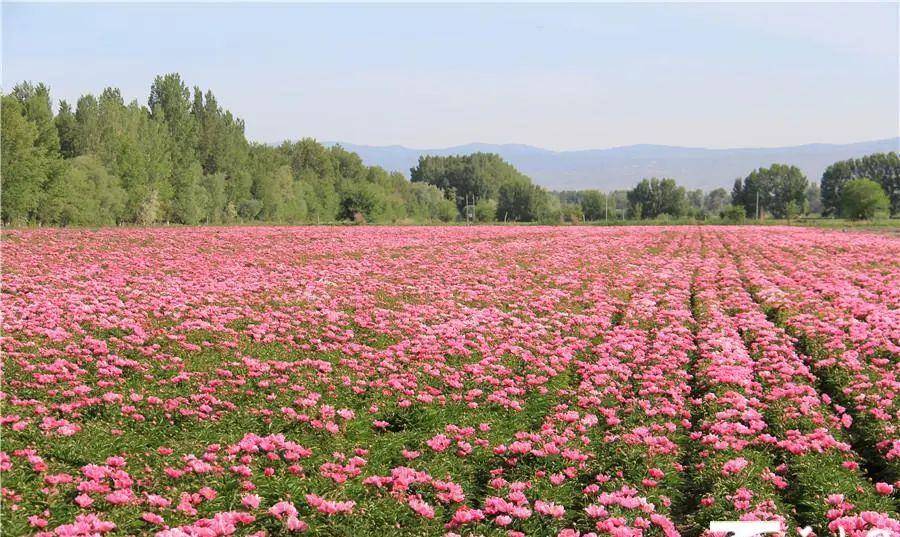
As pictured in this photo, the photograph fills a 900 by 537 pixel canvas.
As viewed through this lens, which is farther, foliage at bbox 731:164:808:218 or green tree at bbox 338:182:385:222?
foliage at bbox 731:164:808:218

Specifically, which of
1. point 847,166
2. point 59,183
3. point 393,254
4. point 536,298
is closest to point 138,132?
point 59,183

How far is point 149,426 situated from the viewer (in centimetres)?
959

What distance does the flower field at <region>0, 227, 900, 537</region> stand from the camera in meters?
7.60

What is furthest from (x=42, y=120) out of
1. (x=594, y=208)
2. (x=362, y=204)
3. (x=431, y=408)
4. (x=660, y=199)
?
(x=660, y=199)

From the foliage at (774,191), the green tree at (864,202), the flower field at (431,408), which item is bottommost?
the flower field at (431,408)

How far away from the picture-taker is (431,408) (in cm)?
1112

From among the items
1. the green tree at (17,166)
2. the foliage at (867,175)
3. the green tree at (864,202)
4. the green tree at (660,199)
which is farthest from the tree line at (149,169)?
the foliage at (867,175)

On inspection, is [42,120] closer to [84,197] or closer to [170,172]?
[84,197]

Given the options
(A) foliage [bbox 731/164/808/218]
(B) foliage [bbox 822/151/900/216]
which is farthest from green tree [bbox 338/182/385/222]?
(A) foliage [bbox 731/164/808/218]

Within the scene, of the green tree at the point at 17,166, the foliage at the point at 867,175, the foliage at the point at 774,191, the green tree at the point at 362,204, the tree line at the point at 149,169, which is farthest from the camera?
the foliage at the point at 774,191

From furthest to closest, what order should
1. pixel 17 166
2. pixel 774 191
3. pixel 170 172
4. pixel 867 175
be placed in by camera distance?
1. pixel 774 191
2. pixel 867 175
3. pixel 170 172
4. pixel 17 166

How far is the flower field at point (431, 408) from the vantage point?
24.9 ft

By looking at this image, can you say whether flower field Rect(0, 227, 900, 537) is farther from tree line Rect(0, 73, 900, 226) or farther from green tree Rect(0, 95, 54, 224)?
tree line Rect(0, 73, 900, 226)

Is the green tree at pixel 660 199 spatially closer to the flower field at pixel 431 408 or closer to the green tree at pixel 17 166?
the green tree at pixel 17 166
